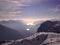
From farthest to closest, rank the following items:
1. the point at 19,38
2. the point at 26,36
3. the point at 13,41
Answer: the point at 13,41 < the point at 19,38 < the point at 26,36

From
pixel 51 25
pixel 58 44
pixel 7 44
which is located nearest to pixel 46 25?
pixel 51 25

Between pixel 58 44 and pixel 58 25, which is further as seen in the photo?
pixel 58 25

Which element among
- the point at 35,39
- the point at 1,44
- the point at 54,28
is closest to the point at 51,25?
the point at 54,28

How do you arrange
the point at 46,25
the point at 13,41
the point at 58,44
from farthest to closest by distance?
the point at 46,25, the point at 13,41, the point at 58,44

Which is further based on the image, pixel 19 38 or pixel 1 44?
pixel 1 44

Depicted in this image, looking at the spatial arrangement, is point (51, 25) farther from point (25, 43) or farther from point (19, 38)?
point (19, 38)

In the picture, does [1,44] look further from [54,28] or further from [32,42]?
[54,28]

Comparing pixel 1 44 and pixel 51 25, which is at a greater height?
pixel 51 25

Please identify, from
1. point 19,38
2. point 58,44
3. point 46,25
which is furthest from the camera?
point 46,25

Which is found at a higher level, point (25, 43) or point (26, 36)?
point (26, 36)
